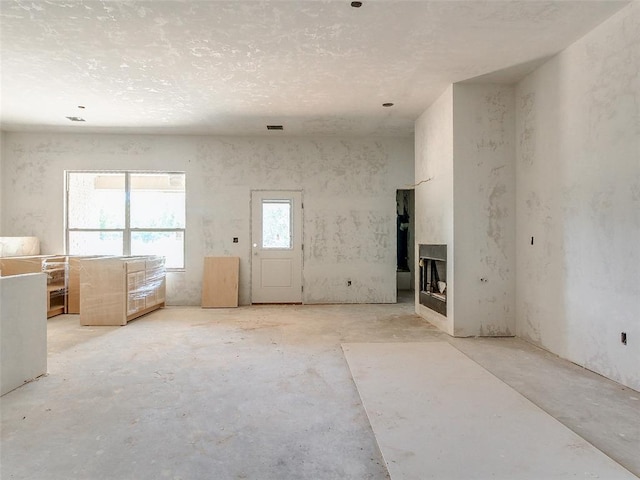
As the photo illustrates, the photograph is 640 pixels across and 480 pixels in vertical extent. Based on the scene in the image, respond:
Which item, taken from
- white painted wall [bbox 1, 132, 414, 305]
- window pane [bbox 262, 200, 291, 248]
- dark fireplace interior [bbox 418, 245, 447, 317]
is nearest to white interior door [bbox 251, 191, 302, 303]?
window pane [bbox 262, 200, 291, 248]

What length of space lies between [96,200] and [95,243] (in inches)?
30.3

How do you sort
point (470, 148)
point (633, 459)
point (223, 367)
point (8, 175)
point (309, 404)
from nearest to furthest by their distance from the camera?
1. point (633, 459)
2. point (309, 404)
3. point (223, 367)
4. point (470, 148)
5. point (8, 175)

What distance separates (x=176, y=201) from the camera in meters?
6.41

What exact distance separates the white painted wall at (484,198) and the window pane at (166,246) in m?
4.65

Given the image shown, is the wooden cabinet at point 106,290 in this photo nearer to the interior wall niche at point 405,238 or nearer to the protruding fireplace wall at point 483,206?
the protruding fireplace wall at point 483,206

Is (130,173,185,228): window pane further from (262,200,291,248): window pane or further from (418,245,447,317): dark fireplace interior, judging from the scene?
(418,245,447,317): dark fireplace interior

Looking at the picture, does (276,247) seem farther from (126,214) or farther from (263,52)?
(263,52)

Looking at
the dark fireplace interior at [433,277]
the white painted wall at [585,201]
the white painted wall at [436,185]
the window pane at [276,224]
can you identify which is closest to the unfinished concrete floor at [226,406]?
the white painted wall at [585,201]

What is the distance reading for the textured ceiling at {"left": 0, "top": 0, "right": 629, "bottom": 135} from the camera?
9.28 ft

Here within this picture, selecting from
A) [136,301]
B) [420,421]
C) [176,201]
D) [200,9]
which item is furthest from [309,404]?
[176,201]

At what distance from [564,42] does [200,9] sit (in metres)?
3.27

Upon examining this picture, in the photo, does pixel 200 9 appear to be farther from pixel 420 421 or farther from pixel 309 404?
pixel 420 421

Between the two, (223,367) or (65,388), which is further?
(223,367)

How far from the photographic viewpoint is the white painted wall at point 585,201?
110 inches
